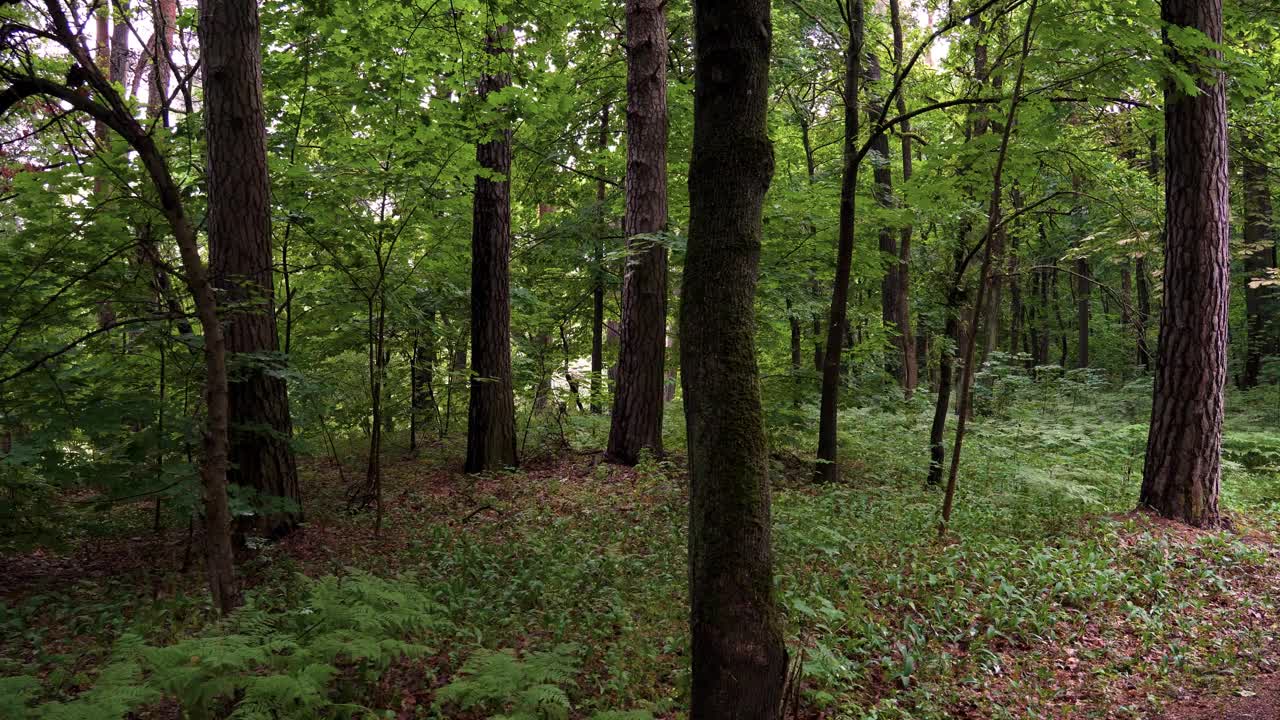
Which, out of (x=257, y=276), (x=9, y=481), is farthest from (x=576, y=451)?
(x=9, y=481)

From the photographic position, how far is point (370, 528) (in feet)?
23.5

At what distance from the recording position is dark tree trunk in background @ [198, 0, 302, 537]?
6.07 m

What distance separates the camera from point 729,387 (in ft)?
10.2

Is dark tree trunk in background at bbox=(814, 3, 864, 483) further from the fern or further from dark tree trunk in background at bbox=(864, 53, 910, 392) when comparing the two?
the fern

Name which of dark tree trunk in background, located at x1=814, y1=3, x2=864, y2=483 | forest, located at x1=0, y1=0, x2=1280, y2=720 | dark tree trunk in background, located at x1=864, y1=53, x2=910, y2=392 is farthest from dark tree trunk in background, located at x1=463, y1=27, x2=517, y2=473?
dark tree trunk in background, located at x1=864, y1=53, x2=910, y2=392

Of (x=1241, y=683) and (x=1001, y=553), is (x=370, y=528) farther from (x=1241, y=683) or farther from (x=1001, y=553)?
(x=1241, y=683)

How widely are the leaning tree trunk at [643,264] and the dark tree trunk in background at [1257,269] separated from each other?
49.8ft

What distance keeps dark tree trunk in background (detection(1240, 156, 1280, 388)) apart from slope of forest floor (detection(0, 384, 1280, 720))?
11.6m

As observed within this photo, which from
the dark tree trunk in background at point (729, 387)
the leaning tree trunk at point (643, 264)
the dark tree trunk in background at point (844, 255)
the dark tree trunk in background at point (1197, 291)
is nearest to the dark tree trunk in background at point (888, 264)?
the dark tree trunk in background at point (844, 255)

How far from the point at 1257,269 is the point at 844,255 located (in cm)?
1574

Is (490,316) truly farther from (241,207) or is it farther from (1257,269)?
(1257,269)

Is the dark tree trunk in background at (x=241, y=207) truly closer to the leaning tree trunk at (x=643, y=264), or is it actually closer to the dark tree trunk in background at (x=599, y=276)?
the leaning tree trunk at (x=643, y=264)

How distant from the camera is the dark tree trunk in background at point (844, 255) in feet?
26.5

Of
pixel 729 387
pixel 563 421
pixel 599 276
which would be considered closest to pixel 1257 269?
pixel 599 276
